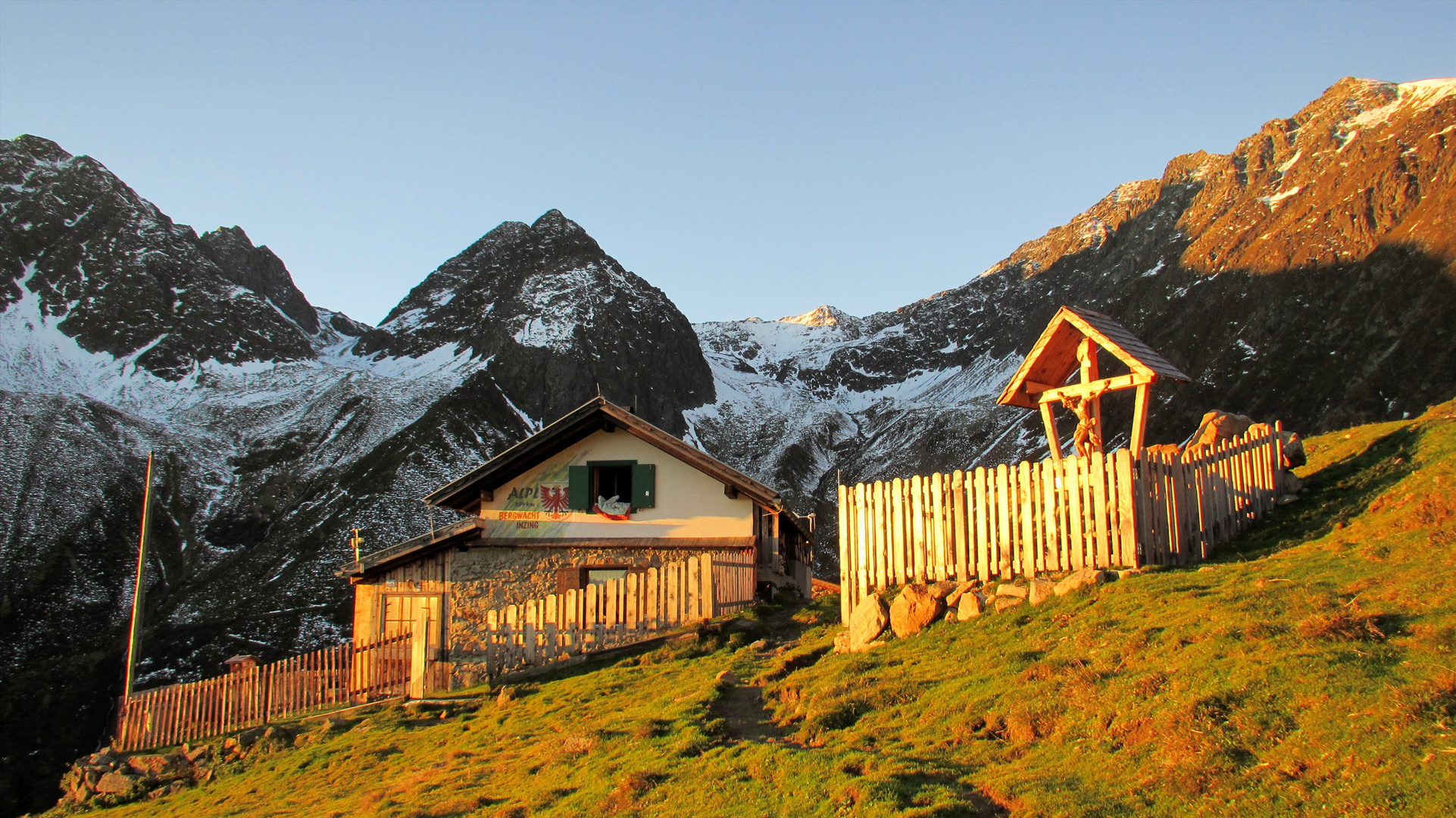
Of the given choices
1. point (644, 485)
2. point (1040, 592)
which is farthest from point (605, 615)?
point (1040, 592)

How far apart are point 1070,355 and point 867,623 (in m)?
6.65

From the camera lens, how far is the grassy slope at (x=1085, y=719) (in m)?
6.68

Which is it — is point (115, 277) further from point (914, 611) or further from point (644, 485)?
point (914, 611)

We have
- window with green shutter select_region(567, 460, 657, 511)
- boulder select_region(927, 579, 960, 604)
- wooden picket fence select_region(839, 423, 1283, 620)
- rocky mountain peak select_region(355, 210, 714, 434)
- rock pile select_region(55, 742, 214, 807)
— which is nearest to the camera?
wooden picket fence select_region(839, 423, 1283, 620)

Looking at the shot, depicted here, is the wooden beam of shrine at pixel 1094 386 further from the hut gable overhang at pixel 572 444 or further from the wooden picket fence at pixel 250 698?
the wooden picket fence at pixel 250 698

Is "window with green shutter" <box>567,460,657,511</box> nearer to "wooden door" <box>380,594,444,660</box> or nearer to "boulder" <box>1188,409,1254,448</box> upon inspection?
"wooden door" <box>380,594,444,660</box>

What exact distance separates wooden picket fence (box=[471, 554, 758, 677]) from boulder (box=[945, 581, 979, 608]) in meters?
8.33

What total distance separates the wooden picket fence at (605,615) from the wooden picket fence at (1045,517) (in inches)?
238

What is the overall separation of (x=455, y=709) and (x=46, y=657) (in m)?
52.3

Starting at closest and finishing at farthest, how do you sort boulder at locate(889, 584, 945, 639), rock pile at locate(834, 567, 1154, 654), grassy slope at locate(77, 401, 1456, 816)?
grassy slope at locate(77, 401, 1456, 816) < rock pile at locate(834, 567, 1154, 654) < boulder at locate(889, 584, 945, 639)

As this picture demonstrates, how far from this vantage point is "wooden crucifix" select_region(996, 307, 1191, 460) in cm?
1478

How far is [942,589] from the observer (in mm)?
13203

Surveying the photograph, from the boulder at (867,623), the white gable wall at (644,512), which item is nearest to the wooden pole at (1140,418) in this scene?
the boulder at (867,623)

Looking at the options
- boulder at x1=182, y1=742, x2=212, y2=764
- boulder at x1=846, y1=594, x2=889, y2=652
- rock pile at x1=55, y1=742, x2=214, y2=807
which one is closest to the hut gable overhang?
boulder at x1=182, y1=742, x2=212, y2=764
